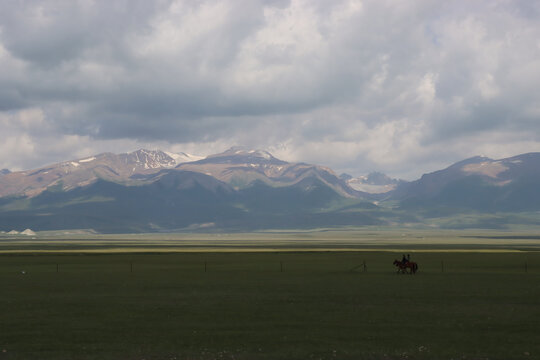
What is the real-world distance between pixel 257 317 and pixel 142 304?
919 centimetres

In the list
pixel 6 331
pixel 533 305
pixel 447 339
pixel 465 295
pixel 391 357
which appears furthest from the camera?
pixel 465 295

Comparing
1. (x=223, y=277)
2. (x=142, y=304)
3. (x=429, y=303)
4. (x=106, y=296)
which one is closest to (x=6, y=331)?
(x=142, y=304)

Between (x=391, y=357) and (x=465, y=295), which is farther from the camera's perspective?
(x=465, y=295)

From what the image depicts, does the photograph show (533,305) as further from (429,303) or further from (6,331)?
(6,331)

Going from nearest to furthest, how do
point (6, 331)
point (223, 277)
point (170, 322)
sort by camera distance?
point (6, 331) < point (170, 322) < point (223, 277)

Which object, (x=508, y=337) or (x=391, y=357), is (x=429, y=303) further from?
(x=391, y=357)

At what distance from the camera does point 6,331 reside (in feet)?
100

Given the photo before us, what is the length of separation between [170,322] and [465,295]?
69.1 ft

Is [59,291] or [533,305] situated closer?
[533,305]

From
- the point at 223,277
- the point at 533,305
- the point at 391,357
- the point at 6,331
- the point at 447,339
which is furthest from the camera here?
the point at 223,277

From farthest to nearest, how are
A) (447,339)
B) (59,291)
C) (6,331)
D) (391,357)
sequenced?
(59,291) < (6,331) < (447,339) < (391,357)

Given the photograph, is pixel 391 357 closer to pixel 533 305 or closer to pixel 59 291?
pixel 533 305

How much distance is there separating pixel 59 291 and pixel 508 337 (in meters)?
32.6

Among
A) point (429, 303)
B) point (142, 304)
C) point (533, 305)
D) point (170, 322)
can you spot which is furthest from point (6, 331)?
point (533, 305)
